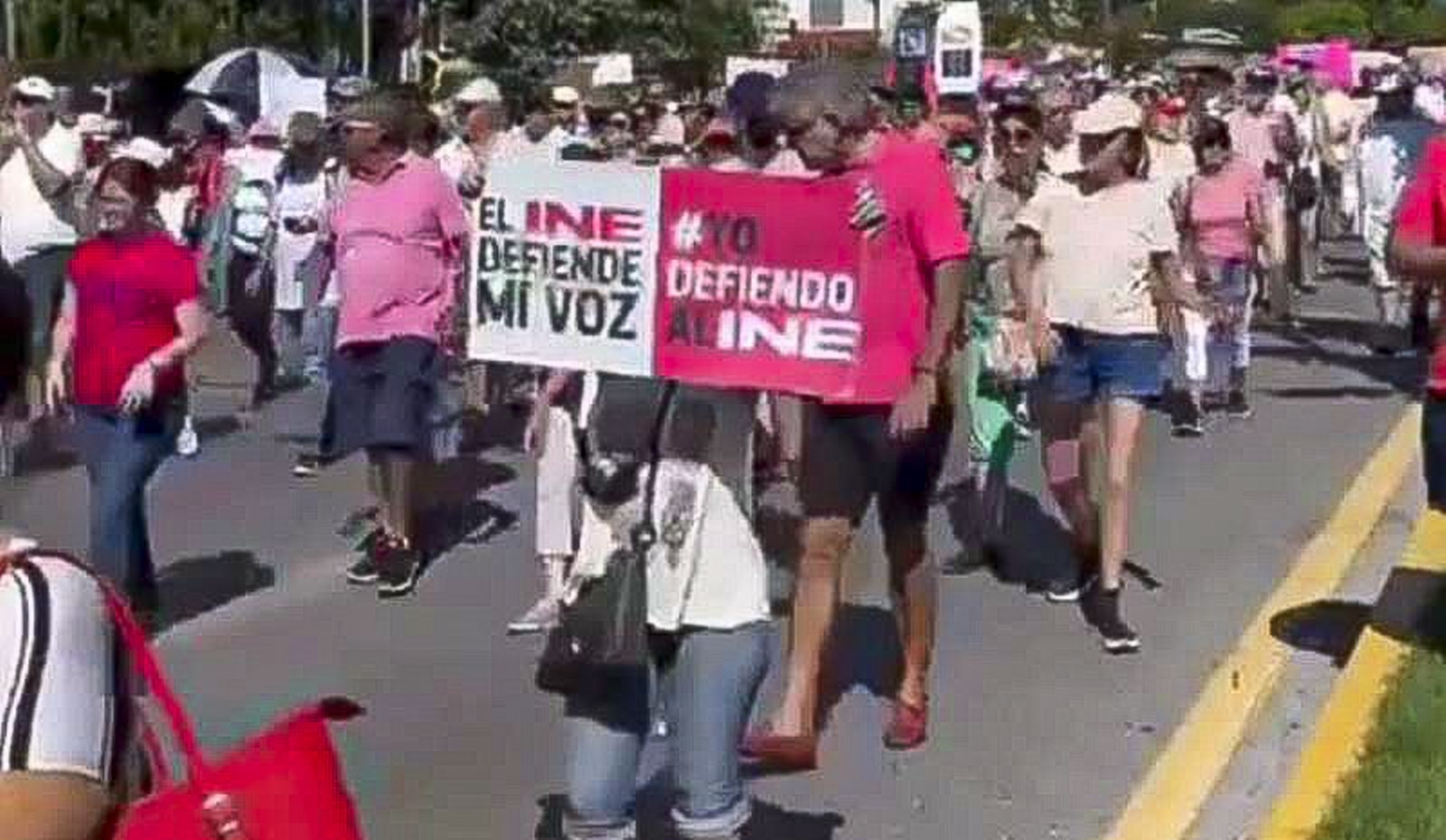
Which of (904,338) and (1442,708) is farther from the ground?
(904,338)

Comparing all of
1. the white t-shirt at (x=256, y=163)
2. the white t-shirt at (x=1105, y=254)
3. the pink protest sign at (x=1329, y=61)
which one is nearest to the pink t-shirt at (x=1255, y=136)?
the white t-shirt at (x=256, y=163)

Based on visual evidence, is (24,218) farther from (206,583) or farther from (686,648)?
(686,648)

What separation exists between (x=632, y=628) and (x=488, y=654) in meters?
3.96

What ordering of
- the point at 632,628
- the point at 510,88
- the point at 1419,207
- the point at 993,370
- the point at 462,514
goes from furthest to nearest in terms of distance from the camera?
the point at 510,88 < the point at 462,514 < the point at 993,370 < the point at 1419,207 < the point at 632,628

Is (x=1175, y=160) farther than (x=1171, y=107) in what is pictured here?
No

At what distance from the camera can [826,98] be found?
784 centimetres

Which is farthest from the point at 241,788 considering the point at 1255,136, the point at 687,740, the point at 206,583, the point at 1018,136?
the point at 1255,136

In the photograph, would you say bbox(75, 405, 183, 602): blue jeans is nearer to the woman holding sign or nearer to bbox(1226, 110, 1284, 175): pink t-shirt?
the woman holding sign

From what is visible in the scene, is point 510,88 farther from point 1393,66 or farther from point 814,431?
point 814,431

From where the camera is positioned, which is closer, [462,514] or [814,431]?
[814,431]

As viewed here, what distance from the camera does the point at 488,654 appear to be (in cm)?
1005

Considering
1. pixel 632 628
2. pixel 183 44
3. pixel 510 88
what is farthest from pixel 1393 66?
pixel 632 628

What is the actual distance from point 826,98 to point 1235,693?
7.89 ft

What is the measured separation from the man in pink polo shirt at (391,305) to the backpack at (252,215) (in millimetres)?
6532
